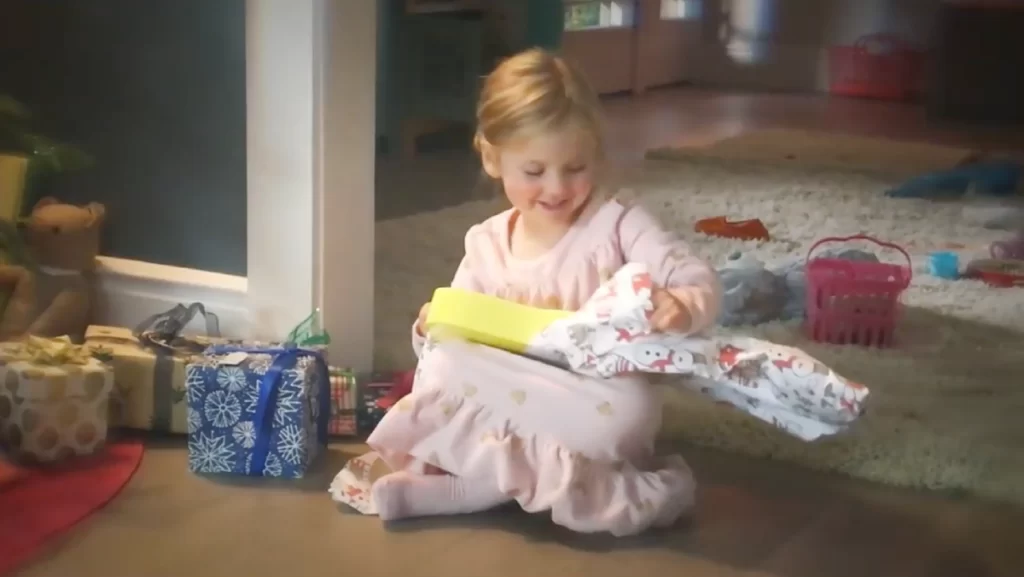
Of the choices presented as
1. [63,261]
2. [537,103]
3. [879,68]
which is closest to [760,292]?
[537,103]

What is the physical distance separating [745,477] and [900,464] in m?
0.21

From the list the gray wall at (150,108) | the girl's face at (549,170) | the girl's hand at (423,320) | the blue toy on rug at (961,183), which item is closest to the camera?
the girl's face at (549,170)

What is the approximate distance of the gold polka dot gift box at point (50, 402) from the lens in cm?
149

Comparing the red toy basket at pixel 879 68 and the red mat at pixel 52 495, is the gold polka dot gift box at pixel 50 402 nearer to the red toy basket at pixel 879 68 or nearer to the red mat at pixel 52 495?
the red mat at pixel 52 495

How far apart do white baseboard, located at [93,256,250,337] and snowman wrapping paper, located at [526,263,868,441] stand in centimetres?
65

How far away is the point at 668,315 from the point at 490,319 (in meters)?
0.23

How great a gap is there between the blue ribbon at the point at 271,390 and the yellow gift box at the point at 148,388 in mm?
78

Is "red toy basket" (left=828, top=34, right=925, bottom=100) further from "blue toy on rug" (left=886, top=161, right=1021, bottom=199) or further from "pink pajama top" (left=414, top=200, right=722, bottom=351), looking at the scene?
"pink pajama top" (left=414, top=200, right=722, bottom=351)

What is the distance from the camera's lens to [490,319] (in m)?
1.41

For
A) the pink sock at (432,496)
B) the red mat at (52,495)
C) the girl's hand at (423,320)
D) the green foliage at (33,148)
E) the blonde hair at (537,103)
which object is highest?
the blonde hair at (537,103)

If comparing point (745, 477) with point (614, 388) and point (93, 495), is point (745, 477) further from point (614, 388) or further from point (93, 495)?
point (93, 495)

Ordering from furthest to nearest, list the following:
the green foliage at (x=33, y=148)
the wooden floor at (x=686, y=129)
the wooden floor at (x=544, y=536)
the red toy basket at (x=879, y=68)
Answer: the red toy basket at (x=879, y=68) < the wooden floor at (x=686, y=129) < the green foliage at (x=33, y=148) < the wooden floor at (x=544, y=536)

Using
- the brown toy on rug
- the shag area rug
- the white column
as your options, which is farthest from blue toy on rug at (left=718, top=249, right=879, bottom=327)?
the brown toy on rug

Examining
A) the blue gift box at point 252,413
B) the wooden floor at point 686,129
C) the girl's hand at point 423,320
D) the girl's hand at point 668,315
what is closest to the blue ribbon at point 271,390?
the blue gift box at point 252,413
